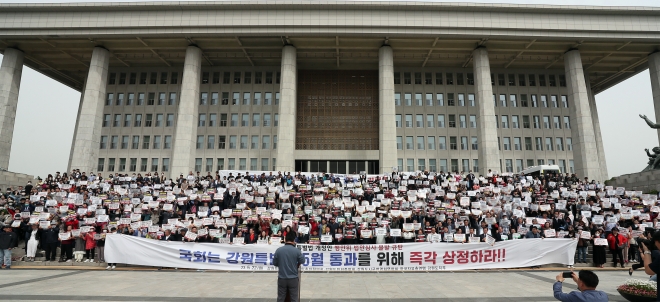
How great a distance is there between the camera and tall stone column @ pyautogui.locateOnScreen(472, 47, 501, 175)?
38844 mm

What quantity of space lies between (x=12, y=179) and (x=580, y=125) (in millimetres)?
56194

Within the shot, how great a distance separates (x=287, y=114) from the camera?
132ft

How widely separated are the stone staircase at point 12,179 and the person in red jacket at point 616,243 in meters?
44.6

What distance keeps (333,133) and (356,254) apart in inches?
1326

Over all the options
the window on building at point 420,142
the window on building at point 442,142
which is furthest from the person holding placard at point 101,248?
the window on building at point 442,142

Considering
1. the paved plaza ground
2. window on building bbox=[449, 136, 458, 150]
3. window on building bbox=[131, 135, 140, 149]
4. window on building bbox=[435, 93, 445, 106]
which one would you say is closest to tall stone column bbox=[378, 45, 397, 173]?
window on building bbox=[435, 93, 445, 106]

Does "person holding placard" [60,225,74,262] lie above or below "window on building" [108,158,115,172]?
below

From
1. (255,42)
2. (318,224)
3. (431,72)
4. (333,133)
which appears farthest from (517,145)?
(318,224)

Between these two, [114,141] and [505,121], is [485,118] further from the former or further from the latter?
[114,141]

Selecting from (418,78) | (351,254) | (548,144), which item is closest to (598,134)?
(548,144)

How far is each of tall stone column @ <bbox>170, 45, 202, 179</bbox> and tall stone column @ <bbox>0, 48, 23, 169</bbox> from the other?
57.5ft

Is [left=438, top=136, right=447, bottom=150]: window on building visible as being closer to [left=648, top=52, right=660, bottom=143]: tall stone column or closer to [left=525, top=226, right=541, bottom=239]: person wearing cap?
[left=648, top=52, right=660, bottom=143]: tall stone column

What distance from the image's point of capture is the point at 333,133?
156 feet

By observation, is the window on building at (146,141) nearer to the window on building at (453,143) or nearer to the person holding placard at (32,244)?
the person holding placard at (32,244)
